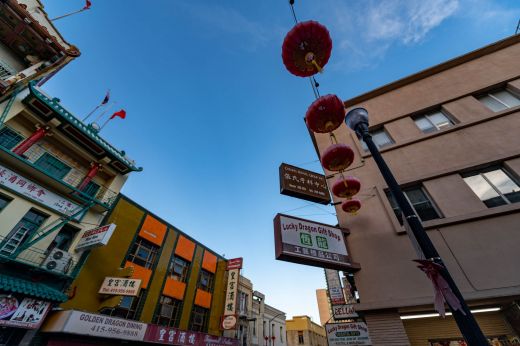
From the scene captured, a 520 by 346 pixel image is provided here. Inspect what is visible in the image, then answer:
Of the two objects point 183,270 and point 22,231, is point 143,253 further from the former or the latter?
point 22,231

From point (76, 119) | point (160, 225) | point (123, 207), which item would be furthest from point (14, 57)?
point (160, 225)

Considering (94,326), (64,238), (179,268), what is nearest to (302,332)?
(179,268)

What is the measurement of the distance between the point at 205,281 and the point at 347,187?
20.3 m

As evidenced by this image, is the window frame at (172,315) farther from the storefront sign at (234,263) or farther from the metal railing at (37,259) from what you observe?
the metal railing at (37,259)

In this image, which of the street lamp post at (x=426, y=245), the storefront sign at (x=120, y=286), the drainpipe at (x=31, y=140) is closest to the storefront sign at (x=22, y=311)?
the storefront sign at (x=120, y=286)

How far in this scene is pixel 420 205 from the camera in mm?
7590

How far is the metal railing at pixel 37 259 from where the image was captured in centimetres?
1052

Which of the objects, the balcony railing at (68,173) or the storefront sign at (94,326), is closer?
the storefront sign at (94,326)

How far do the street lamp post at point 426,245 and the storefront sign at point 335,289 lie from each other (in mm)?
14895

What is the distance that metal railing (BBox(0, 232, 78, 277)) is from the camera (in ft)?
34.5

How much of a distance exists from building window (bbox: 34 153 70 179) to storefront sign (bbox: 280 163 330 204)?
14344mm

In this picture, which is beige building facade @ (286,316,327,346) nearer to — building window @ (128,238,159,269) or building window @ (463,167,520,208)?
building window @ (128,238,159,269)

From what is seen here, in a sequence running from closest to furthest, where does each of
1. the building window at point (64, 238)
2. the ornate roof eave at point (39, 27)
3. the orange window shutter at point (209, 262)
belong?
the building window at point (64, 238)
the ornate roof eave at point (39, 27)
the orange window shutter at point (209, 262)

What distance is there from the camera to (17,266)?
35.3 ft
